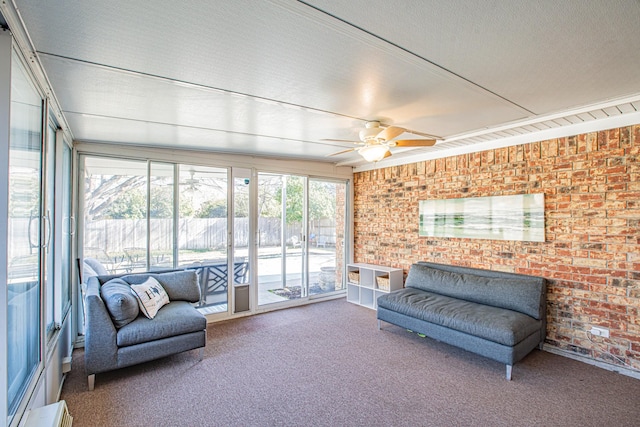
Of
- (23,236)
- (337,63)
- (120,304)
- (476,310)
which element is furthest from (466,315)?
(23,236)

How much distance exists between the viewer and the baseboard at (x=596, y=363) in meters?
2.97

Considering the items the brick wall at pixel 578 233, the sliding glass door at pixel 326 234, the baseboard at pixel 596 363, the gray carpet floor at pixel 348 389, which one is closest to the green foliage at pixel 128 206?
the gray carpet floor at pixel 348 389

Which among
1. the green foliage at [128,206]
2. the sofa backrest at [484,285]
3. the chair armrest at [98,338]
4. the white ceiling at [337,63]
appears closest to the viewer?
the white ceiling at [337,63]

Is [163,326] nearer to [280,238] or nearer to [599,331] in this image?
[280,238]

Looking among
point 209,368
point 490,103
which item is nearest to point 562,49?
point 490,103

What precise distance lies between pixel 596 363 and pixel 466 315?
1.28 meters

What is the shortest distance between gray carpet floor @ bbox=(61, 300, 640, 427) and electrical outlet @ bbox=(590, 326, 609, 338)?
1.04 feet

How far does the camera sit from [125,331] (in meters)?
2.93

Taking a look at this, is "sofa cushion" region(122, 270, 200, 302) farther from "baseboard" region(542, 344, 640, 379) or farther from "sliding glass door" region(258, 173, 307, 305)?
"baseboard" region(542, 344, 640, 379)

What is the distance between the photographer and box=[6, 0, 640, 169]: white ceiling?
153 centimetres

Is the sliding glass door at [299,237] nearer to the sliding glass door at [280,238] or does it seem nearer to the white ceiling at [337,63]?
the sliding glass door at [280,238]

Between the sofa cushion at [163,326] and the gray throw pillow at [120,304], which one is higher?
the gray throw pillow at [120,304]

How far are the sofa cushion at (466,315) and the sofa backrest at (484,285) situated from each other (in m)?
0.08

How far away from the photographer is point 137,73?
84.0 inches
